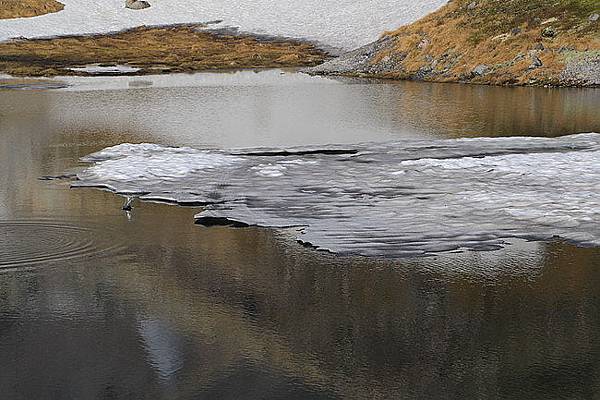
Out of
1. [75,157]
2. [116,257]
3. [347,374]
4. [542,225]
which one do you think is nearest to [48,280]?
[116,257]

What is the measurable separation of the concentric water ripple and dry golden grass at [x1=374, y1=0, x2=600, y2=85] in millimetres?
30179

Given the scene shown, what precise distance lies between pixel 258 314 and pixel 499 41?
36.2m

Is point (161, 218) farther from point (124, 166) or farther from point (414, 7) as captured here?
point (414, 7)

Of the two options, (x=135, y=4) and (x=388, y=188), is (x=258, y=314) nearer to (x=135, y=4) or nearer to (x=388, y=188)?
(x=388, y=188)

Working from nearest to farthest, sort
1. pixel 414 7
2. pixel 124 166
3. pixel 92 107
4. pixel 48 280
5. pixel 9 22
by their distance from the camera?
1. pixel 48 280
2. pixel 124 166
3. pixel 92 107
4. pixel 414 7
5. pixel 9 22

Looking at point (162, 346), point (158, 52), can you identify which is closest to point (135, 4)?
point (158, 52)

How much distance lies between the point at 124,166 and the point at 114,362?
862 cm

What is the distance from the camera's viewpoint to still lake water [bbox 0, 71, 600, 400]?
620 centimetres

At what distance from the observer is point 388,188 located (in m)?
12.8

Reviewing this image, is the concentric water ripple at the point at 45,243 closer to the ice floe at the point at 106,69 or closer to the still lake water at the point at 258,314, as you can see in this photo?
the still lake water at the point at 258,314

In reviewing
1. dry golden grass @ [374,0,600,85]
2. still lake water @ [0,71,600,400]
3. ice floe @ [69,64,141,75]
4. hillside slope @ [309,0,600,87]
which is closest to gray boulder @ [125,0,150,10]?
ice floe @ [69,64,141,75]

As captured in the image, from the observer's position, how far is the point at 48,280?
861 centimetres

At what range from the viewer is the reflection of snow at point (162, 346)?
645cm

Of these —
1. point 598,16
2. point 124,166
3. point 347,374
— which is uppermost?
point 598,16
